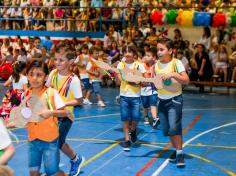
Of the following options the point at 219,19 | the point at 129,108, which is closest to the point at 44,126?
the point at 129,108

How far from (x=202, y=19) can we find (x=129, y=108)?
11.0 m

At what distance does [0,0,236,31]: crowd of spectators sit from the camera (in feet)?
69.5

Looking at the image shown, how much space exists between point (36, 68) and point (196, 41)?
15.6 meters

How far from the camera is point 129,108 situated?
956cm

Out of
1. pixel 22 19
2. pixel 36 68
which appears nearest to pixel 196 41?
pixel 22 19

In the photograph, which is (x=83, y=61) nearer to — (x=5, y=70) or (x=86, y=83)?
(x=86, y=83)

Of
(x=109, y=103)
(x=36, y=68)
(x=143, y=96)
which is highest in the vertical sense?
(x=36, y=68)

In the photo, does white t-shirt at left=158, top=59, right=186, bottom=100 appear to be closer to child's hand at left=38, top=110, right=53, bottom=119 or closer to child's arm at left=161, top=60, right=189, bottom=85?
child's arm at left=161, top=60, right=189, bottom=85

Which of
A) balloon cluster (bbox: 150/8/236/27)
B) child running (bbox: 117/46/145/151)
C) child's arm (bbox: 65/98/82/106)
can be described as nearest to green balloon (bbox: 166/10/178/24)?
balloon cluster (bbox: 150/8/236/27)

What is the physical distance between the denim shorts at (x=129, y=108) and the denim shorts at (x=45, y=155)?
3543mm

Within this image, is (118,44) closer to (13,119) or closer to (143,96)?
(143,96)

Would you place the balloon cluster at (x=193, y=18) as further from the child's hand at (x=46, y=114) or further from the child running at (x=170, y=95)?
the child's hand at (x=46, y=114)

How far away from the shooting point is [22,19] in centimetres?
2425

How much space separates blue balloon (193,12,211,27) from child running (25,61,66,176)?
1447cm
